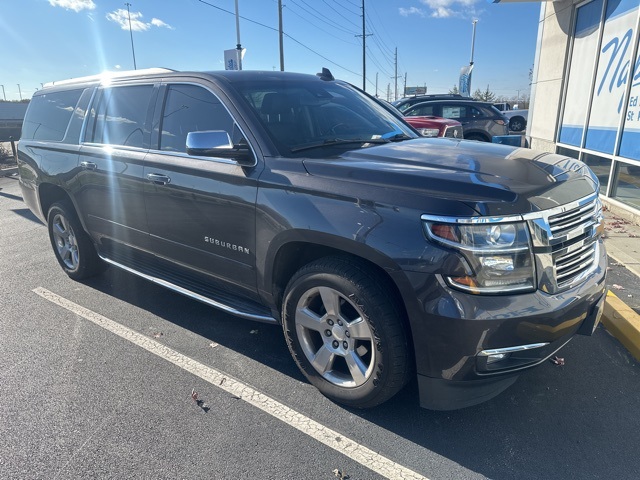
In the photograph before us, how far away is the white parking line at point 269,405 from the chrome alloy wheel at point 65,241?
2.86 feet

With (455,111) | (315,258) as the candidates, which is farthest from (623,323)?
(455,111)

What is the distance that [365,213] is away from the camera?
2447mm

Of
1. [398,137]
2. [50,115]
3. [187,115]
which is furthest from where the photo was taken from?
[50,115]

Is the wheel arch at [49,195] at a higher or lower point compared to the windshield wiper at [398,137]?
lower

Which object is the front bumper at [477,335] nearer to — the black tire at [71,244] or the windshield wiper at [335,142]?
the windshield wiper at [335,142]

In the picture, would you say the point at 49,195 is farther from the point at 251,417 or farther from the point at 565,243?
the point at 565,243

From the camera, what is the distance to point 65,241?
4.96 m

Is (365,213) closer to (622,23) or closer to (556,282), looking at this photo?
(556,282)

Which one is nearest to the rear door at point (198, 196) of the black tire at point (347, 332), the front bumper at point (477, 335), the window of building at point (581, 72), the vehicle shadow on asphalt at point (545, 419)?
the black tire at point (347, 332)

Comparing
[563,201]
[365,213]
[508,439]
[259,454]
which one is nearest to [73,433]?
[259,454]

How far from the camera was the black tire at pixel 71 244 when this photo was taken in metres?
4.67

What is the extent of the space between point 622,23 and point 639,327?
5.75m

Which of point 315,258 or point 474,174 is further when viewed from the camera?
point 315,258

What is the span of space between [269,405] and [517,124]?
87.3 feet
